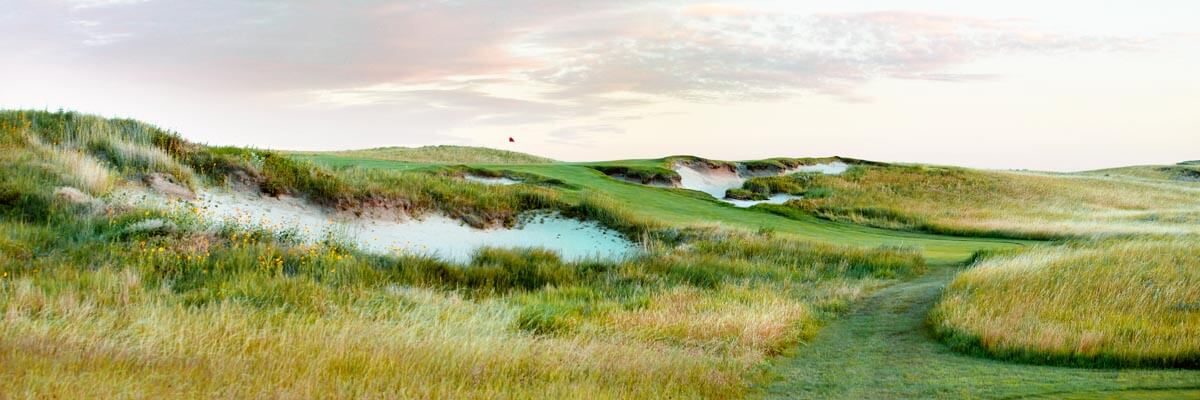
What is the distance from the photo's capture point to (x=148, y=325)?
24.1ft

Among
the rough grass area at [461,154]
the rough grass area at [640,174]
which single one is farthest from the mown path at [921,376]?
the rough grass area at [461,154]

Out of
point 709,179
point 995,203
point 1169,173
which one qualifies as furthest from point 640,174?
point 1169,173

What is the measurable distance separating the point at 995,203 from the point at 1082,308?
104ft

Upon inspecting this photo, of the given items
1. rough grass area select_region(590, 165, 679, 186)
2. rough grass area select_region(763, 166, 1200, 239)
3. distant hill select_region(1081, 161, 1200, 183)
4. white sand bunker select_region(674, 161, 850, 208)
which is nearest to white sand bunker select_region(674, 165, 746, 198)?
white sand bunker select_region(674, 161, 850, 208)

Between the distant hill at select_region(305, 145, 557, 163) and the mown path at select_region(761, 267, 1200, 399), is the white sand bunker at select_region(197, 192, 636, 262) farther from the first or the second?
the distant hill at select_region(305, 145, 557, 163)

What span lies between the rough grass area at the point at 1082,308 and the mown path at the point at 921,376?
473mm

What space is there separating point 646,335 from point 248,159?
13.6 metres

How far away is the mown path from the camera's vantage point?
277 inches

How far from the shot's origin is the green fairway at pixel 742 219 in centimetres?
2298

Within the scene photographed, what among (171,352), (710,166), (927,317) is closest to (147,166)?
(171,352)

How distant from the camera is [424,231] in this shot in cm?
1978

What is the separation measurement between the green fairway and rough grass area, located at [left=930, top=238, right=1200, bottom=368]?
5.39 metres

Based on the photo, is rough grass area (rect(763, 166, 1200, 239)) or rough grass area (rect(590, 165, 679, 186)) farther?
rough grass area (rect(590, 165, 679, 186))

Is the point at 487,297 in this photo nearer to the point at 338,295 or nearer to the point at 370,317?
the point at 338,295
